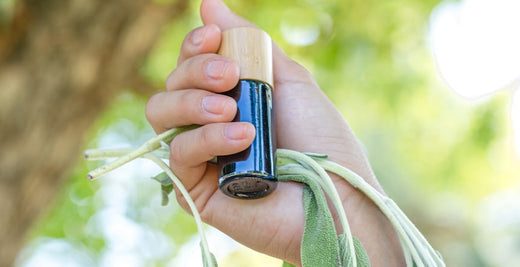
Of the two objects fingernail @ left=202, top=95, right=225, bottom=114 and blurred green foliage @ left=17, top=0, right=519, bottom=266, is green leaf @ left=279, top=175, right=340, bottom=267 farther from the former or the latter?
blurred green foliage @ left=17, top=0, right=519, bottom=266

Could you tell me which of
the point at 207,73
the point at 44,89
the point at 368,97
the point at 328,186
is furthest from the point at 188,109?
the point at 368,97

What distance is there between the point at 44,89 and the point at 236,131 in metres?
1.51

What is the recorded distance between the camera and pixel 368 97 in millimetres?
3027

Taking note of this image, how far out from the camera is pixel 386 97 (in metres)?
2.96

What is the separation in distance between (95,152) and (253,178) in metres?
0.19

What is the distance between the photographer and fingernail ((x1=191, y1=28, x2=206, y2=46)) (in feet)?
2.35

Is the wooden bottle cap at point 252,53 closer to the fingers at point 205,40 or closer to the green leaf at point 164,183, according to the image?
the fingers at point 205,40

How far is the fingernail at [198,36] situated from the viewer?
716 millimetres

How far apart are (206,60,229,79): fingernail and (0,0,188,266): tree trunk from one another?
1400 millimetres

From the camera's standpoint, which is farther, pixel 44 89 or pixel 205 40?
pixel 44 89

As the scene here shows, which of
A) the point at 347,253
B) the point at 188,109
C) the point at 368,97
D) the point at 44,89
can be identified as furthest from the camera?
the point at 368,97

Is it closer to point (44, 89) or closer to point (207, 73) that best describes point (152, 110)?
point (207, 73)

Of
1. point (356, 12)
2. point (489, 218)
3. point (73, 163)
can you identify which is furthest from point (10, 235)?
point (489, 218)

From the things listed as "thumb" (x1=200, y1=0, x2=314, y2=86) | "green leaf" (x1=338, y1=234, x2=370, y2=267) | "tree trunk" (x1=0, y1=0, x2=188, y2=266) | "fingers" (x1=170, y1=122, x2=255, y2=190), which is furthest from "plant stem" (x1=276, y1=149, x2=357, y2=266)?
"tree trunk" (x1=0, y1=0, x2=188, y2=266)
